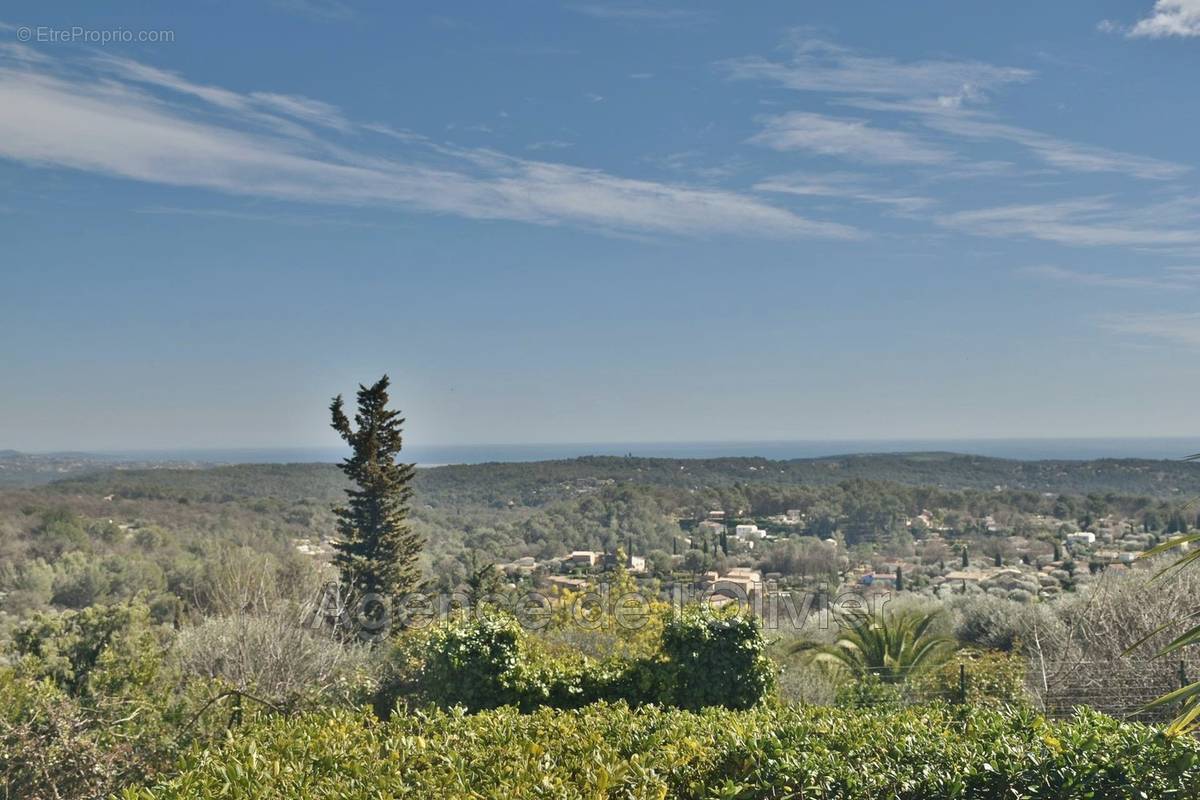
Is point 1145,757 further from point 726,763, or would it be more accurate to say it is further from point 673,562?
point 673,562

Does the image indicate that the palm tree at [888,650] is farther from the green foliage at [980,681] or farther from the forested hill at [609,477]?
the forested hill at [609,477]

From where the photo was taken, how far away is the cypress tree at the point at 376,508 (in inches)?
715

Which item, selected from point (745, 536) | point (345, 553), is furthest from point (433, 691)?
point (745, 536)

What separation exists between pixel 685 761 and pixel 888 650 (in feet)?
30.8

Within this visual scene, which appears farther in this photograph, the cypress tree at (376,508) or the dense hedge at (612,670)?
the cypress tree at (376,508)

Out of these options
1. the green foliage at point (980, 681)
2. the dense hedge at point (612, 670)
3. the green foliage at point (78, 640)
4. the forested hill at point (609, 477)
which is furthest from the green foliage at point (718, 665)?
the forested hill at point (609, 477)

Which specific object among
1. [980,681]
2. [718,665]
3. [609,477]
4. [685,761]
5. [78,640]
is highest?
[685,761]

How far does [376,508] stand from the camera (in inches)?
741

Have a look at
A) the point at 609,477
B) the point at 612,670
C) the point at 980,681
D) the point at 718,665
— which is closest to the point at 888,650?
the point at 980,681

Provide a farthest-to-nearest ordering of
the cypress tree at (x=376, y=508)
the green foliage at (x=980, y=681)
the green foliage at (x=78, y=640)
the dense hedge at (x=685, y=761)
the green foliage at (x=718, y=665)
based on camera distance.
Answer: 1. the cypress tree at (x=376, y=508)
2. the green foliage at (x=980, y=681)
3. the green foliage at (x=78, y=640)
4. the green foliage at (x=718, y=665)
5. the dense hedge at (x=685, y=761)

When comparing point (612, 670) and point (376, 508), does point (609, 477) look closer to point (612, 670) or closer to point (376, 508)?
point (376, 508)

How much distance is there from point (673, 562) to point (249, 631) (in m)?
19.2

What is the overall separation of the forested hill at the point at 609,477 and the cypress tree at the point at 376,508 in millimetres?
18960

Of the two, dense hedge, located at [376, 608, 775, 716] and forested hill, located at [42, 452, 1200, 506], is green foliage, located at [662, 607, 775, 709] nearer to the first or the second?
dense hedge, located at [376, 608, 775, 716]
